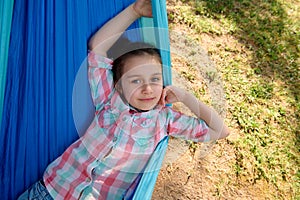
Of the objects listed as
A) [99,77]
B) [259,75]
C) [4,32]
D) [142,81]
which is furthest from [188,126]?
[259,75]

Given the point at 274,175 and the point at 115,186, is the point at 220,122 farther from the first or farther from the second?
the point at 274,175

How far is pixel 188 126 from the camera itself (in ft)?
5.20

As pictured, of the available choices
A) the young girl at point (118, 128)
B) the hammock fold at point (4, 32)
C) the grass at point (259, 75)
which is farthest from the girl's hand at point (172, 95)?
the grass at point (259, 75)

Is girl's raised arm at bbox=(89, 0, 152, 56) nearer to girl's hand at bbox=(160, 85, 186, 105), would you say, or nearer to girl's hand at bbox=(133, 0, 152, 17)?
girl's hand at bbox=(133, 0, 152, 17)

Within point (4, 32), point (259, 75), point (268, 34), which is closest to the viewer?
point (4, 32)

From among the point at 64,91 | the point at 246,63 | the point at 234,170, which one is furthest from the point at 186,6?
the point at 64,91

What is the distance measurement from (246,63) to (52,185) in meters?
1.69

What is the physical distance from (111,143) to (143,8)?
→ 0.51 metres

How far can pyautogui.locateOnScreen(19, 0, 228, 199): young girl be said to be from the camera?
1579 millimetres

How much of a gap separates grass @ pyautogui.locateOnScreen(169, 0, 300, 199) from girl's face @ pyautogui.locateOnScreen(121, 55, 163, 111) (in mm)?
929

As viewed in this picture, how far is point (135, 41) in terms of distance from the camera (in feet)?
5.37

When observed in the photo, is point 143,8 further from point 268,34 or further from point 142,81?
point 268,34

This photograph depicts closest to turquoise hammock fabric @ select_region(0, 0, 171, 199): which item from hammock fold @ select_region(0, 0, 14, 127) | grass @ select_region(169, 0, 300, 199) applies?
hammock fold @ select_region(0, 0, 14, 127)

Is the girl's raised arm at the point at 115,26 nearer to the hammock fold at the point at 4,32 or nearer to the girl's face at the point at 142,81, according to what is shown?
the girl's face at the point at 142,81
